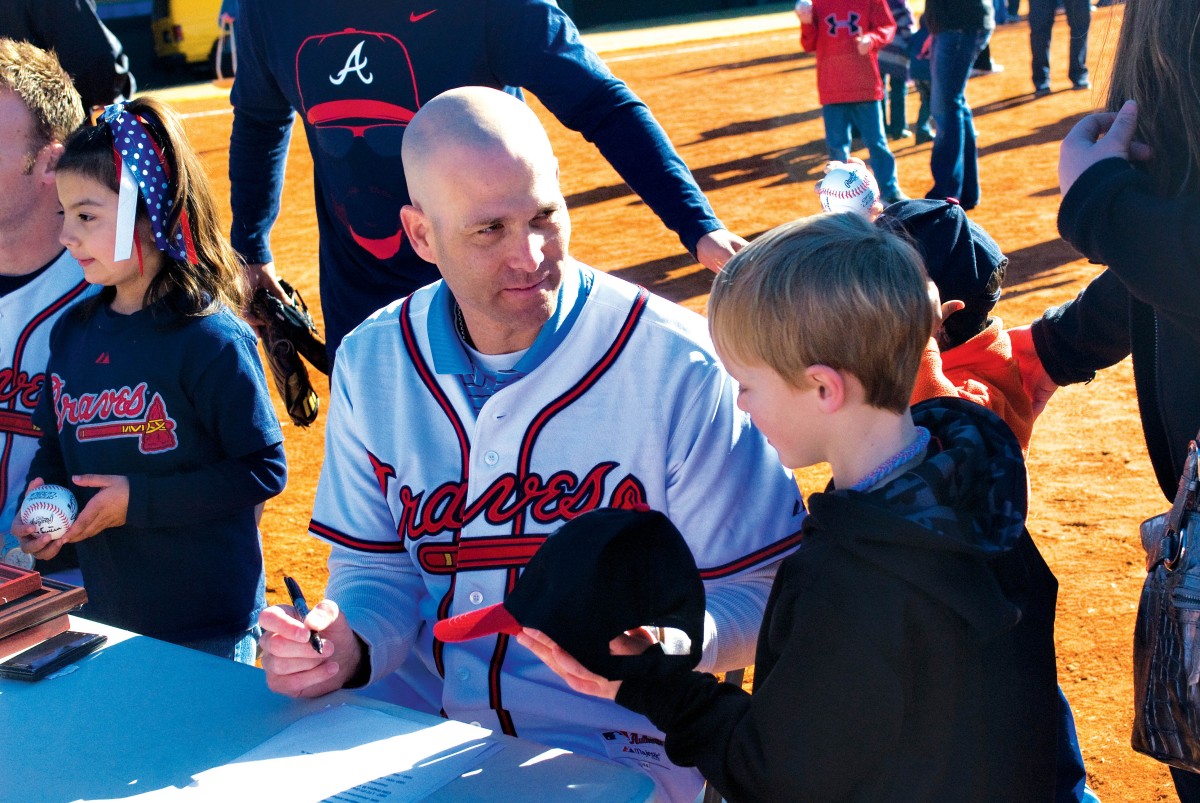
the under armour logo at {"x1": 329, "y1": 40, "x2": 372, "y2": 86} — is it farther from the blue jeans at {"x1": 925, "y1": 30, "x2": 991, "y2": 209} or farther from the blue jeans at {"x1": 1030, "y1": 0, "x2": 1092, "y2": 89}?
the blue jeans at {"x1": 1030, "y1": 0, "x2": 1092, "y2": 89}

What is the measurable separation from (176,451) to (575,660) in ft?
5.08

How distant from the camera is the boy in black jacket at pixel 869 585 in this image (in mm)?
1442

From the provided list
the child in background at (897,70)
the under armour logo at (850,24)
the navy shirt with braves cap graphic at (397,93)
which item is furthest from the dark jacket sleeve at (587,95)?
the child in background at (897,70)

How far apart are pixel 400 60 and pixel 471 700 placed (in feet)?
5.47

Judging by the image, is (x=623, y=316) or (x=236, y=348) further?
(x=236, y=348)

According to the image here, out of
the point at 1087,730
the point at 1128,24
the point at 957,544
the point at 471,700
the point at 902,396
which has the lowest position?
the point at 1087,730

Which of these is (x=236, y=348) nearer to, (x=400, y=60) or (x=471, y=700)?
→ (x=400, y=60)

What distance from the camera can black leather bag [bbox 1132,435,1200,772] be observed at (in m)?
1.69

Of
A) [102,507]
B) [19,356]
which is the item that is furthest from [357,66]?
[102,507]

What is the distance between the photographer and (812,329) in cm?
157

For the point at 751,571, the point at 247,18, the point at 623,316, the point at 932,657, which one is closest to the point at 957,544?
the point at 932,657

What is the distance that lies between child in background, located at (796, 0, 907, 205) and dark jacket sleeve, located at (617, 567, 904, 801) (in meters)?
7.17

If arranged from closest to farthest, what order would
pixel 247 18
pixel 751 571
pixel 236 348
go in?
pixel 751 571 < pixel 236 348 < pixel 247 18

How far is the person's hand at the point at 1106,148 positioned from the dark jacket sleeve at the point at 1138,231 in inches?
0.8
